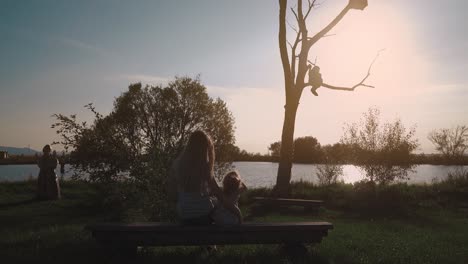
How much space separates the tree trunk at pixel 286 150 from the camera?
20.0 m

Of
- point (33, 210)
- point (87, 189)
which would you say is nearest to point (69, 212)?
point (33, 210)

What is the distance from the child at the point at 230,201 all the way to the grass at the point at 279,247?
673 mm

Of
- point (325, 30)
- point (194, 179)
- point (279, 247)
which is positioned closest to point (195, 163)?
point (194, 179)

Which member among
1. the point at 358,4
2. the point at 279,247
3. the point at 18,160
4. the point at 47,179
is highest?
the point at 358,4

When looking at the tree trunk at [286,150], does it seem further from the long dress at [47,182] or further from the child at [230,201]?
the child at [230,201]

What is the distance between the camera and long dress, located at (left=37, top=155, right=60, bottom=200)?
1977cm

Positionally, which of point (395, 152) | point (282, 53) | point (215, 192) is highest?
point (282, 53)

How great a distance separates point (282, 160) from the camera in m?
20.0

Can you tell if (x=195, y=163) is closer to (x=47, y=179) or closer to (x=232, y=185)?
(x=232, y=185)

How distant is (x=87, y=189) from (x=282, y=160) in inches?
437

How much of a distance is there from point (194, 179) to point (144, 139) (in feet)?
15.0

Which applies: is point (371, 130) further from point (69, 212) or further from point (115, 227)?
point (115, 227)

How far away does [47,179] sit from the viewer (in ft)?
65.5

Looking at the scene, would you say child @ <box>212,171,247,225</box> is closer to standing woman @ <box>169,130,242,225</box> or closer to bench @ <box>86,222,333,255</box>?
standing woman @ <box>169,130,242,225</box>
